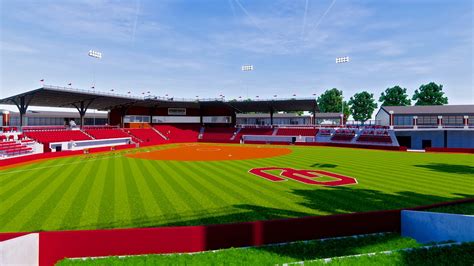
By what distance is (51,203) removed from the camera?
57.0ft

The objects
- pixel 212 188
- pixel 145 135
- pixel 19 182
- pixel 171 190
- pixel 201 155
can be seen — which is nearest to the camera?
pixel 171 190

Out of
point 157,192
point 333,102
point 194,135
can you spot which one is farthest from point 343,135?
point 333,102

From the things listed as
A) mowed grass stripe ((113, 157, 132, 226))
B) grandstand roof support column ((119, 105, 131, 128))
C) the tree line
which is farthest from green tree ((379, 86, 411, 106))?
mowed grass stripe ((113, 157, 132, 226))

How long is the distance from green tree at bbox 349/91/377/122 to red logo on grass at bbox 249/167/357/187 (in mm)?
113638

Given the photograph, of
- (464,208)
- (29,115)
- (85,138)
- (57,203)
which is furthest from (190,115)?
(464,208)

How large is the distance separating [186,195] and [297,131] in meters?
58.8

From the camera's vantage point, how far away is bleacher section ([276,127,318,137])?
72.8m

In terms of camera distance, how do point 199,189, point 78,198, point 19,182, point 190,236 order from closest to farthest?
point 190,236 → point 78,198 → point 199,189 → point 19,182

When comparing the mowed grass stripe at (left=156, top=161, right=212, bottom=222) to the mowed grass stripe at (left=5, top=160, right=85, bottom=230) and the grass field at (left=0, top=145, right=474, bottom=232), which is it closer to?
the grass field at (left=0, top=145, right=474, bottom=232)

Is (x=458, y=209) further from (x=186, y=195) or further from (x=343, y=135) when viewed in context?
(x=343, y=135)

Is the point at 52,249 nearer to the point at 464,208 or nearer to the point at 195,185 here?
the point at 195,185

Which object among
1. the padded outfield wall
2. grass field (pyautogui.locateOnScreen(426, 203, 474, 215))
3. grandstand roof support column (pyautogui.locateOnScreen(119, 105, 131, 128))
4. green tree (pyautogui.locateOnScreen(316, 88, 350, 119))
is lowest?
grass field (pyautogui.locateOnScreen(426, 203, 474, 215))

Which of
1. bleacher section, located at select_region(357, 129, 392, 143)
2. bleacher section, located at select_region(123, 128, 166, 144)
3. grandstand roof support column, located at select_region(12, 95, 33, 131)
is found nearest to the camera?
grandstand roof support column, located at select_region(12, 95, 33, 131)

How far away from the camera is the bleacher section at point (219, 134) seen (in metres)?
78.6
